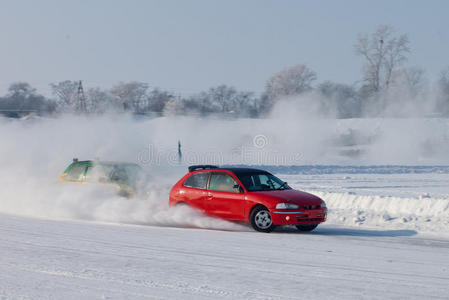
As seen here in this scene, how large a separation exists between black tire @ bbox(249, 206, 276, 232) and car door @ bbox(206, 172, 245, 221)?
0.94 ft

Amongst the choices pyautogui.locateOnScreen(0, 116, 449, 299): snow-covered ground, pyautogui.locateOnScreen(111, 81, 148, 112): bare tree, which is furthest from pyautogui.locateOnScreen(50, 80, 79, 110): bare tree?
pyautogui.locateOnScreen(0, 116, 449, 299): snow-covered ground

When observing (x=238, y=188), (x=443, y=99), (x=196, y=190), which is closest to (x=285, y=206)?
(x=238, y=188)

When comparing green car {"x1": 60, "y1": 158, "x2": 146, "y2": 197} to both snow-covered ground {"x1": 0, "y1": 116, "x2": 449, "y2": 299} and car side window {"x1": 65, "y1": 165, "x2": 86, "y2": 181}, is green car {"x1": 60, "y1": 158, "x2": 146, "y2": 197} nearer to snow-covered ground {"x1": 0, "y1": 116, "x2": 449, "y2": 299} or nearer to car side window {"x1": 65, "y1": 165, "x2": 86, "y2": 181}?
car side window {"x1": 65, "y1": 165, "x2": 86, "y2": 181}

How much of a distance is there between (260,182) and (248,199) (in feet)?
2.70

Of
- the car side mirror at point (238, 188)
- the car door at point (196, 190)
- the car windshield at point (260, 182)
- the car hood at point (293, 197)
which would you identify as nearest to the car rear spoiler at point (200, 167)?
the car door at point (196, 190)

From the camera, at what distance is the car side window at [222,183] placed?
1264 centimetres

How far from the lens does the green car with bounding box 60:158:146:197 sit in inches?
604

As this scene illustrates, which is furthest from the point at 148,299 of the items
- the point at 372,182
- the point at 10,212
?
the point at 372,182

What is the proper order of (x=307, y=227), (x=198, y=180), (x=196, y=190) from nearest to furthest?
(x=307, y=227) → (x=196, y=190) → (x=198, y=180)

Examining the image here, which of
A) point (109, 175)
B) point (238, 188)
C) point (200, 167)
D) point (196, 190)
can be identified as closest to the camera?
point (238, 188)

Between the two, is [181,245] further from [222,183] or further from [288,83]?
[288,83]

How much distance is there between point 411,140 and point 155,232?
4260 centimetres

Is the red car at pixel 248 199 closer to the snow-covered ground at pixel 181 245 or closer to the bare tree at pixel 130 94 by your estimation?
the snow-covered ground at pixel 181 245

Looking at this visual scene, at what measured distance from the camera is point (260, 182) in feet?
42.2
